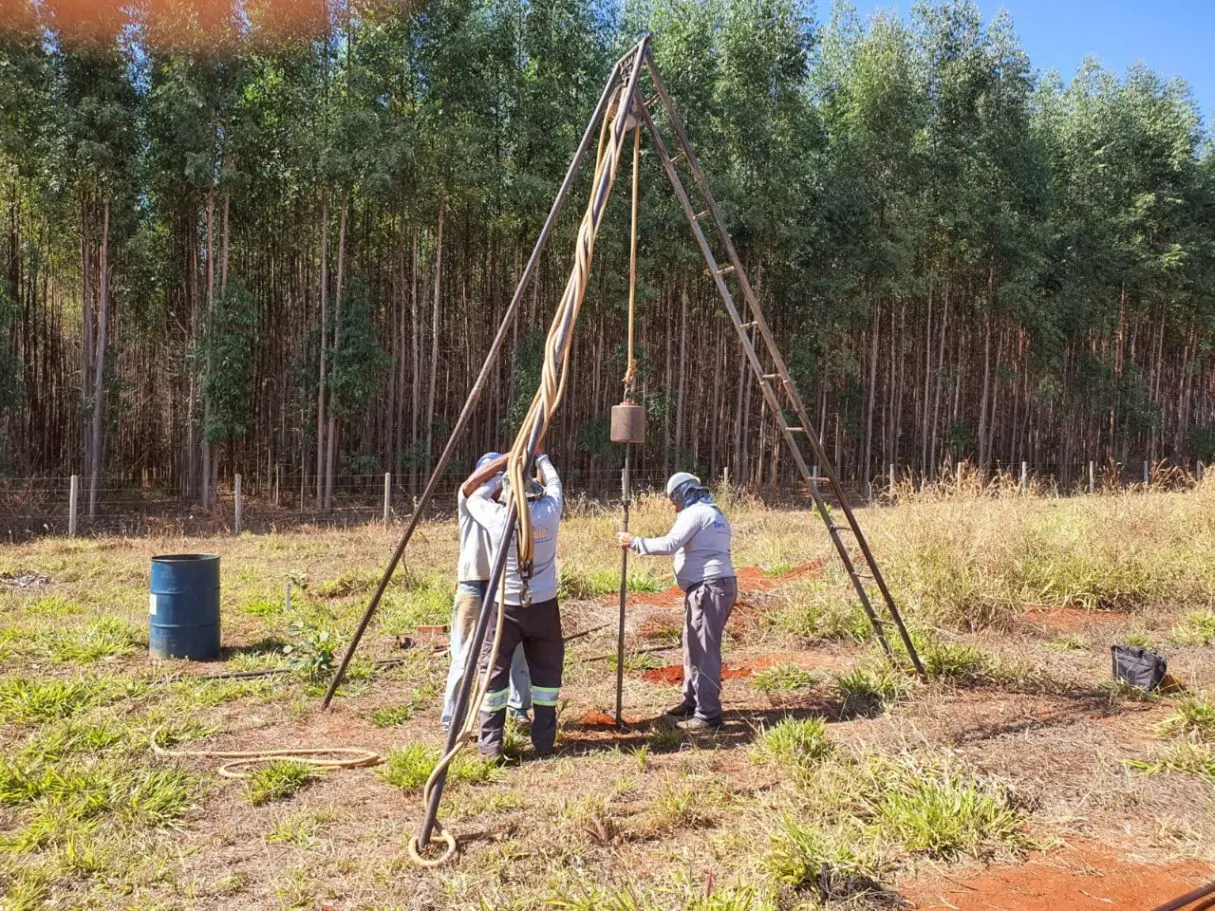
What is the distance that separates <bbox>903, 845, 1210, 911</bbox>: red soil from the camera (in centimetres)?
329

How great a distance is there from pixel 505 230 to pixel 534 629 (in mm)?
17824

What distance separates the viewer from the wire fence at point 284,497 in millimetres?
13269

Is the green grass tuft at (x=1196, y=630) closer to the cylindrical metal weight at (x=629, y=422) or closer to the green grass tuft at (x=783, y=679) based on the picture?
the green grass tuft at (x=783, y=679)

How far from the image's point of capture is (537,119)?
766 inches

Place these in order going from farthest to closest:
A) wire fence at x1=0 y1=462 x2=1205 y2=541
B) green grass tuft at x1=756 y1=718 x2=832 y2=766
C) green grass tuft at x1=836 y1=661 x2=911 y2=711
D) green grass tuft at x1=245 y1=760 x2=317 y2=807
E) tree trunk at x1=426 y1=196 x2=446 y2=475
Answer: tree trunk at x1=426 y1=196 x2=446 y2=475 → wire fence at x1=0 y1=462 x2=1205 y2=541 → green grass tuft at x1=836 y1=661 x2=911 y2=711 → green grass tuft at x1=756 y1=718 x2=832 y2=766 → green grass tuft at x1=245 y1=760 x2=317 y2=807

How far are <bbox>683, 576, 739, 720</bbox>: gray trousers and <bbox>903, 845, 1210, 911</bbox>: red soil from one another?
2.02 metres

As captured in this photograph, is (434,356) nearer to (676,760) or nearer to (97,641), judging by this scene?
(97,641)

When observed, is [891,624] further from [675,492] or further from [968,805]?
[968,805]

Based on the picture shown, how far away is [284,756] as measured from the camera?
15.8 feet

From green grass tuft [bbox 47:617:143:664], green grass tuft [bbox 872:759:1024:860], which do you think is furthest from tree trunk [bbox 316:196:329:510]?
green grass tuft [bbox 872:759:1024:860]

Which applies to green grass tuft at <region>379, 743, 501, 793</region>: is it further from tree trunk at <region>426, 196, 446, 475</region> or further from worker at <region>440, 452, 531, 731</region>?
tree trunk at <region>426, 196, 446, 475</region>

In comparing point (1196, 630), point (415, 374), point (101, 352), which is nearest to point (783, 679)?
point (1196, 630)

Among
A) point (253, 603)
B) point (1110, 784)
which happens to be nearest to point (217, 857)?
point (1110, 784)

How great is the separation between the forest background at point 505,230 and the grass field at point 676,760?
10.8 meters
